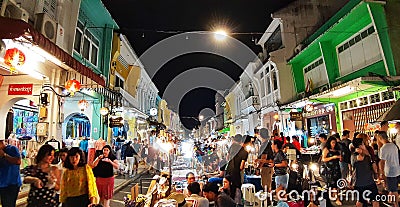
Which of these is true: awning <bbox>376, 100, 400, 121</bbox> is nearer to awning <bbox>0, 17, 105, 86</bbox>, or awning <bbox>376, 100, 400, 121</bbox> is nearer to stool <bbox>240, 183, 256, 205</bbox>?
stool <bbox>240, 183, 256, 205</bbox>

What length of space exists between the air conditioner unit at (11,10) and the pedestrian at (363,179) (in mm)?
9130

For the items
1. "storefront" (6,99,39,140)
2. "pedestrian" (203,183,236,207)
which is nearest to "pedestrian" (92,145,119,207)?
"pedestrian" (203,183,236,207)

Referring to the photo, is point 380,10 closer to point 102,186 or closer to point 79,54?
point 102,186

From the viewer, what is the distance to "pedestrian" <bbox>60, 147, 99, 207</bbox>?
4.55 meters

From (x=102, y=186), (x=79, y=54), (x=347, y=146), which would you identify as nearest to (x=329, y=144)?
(x=347, y=146)

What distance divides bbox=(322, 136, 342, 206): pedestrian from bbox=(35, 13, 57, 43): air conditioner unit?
9.19 m

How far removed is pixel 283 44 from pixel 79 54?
13423 mm

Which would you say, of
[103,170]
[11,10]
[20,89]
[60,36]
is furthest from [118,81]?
[103,170]

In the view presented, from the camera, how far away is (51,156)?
4.50 meters

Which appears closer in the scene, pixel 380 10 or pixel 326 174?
pixel 326 174

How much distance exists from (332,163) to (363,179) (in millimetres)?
1732

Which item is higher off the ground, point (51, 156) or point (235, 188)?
point (51, 156)

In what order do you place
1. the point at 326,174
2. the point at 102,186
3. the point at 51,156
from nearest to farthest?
the point at 51,156 < the point at 102,186 < the point at 326,174

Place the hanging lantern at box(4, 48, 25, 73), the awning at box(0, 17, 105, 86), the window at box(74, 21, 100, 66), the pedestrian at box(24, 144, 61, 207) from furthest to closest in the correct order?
1. the window at box(74, 21, 100, 66)
2. the hanging lantern at box(4, 48, 25, 73)
3. the awning at box(0, 17, 105, 86)
4. the pedestrian at box(24, 144, 61, 207)
